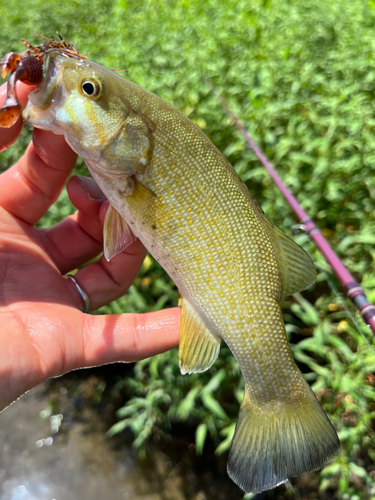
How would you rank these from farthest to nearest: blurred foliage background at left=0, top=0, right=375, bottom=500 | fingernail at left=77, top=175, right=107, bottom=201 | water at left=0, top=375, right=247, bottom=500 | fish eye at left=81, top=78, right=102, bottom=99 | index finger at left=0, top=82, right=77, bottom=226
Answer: water at left=0, top=375, right=247, bottom=500
blurred foliage background at left=0, top=0, right=375, bottom=500
fingernail at left=77, top=175, right=107, bottom=201
index finger at left=0, top=82, right=77, bottom=226
fish eye at left=81, top=78, right=102, bottom=99

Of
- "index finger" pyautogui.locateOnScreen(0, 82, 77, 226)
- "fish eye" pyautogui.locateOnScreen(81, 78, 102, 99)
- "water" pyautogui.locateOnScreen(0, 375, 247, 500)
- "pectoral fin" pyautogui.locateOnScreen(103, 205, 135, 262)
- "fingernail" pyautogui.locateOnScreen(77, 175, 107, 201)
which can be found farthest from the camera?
"water" pyautogui.locateOnScreen(0, 375, 247, 500)

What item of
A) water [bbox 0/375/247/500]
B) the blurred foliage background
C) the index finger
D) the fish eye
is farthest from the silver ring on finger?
water [bbox 0/375/247/500]

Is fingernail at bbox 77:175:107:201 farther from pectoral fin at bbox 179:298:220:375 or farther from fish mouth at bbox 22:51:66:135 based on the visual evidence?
pectoral fin at bbox 179:298:220:375

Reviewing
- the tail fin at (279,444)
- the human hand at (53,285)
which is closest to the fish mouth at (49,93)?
the human hand at (53,285)

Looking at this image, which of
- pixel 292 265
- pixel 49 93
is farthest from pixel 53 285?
pixel 292 265

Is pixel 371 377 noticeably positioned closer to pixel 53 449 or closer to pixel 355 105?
pixel 355 105

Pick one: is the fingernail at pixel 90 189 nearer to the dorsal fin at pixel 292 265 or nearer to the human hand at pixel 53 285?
the human hand at pixel 53 285

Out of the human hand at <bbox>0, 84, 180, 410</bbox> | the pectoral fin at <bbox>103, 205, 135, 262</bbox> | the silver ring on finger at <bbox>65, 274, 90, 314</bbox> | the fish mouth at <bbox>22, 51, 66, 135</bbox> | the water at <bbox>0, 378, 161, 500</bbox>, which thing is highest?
the fish mouth at <bbox>22, 51, 66, 135</bbox>
